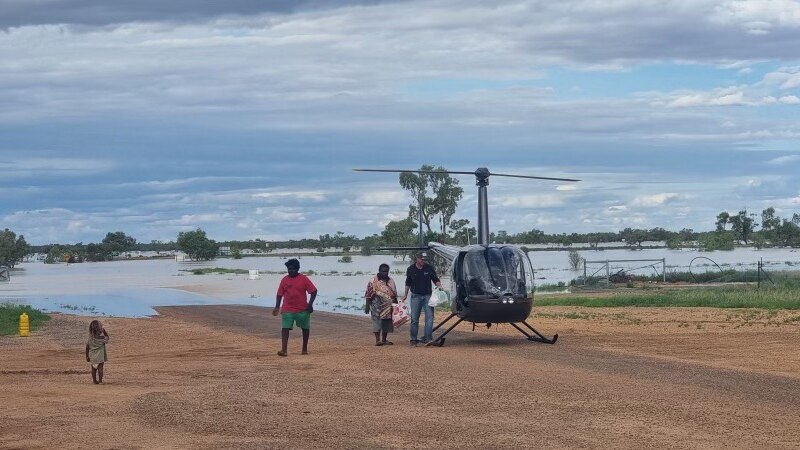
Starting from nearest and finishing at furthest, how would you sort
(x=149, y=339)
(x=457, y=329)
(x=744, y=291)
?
1. (x=149, y=339)
2. (x=457, y=329)
3. (x=744, y=291)

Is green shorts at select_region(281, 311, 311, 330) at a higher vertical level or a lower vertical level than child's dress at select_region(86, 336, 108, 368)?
higher

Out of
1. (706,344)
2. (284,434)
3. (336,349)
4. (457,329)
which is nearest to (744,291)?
(457,329)

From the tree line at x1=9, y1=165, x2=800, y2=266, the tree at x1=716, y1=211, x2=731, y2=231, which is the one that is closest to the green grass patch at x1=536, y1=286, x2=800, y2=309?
the tree line at x1=9, y1=165, x2=800, y2=266

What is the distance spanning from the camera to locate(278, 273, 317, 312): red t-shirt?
810 inches

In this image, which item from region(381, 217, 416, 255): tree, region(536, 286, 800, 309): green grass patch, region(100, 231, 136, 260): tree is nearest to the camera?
region(536, 286, 800, 309): green grass patch

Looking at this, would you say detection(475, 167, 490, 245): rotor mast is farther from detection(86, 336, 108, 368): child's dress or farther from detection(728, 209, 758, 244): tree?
detection(728, 209, 758, 244): tree

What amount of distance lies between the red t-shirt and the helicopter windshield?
3.46 meters

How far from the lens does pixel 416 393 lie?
14570mm

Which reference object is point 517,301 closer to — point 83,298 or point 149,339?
point 149,339

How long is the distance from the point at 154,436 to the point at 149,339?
15.8 meters

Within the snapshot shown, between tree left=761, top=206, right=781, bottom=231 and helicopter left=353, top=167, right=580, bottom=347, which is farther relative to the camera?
tree left=761, top=206, right=781, bottom=231

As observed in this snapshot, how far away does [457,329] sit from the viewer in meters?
28.5

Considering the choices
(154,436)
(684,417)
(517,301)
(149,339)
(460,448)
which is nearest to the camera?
(460,448)

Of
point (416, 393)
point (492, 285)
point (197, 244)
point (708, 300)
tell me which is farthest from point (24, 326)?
point (197, 244)
